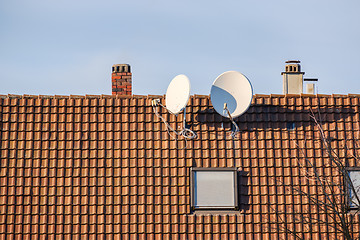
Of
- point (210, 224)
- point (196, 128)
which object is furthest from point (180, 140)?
point (210, 224)

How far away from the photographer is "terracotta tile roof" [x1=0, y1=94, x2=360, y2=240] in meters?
17.5

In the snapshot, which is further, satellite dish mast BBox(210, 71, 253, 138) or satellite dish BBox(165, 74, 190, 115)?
satellite dish mast BBox(210, 71, 253, 138)

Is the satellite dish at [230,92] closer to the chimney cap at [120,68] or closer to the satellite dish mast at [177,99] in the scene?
the satellite dish mast at [177,99]

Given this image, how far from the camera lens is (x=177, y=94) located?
1820 centimetres

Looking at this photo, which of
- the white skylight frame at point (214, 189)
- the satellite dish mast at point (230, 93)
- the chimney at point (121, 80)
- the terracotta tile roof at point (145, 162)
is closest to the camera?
the terracotta tile roof at point (145, 162)

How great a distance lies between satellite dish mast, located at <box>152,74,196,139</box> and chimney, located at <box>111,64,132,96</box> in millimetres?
1465

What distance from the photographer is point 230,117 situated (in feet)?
59.5

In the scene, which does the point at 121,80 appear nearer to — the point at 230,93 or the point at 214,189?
the point at 230,93

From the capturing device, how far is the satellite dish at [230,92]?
18.2 meters

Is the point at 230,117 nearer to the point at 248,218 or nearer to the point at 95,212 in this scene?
the point at 248,218

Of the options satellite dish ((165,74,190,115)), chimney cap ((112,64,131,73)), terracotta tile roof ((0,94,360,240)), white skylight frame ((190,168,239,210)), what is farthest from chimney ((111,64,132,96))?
white skylight frame ((190,168,239,210))

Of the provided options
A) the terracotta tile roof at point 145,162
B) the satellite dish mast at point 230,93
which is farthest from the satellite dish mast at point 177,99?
the satellite dish mast at point 230,93

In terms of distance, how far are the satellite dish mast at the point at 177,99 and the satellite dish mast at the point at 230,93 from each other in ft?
2.51

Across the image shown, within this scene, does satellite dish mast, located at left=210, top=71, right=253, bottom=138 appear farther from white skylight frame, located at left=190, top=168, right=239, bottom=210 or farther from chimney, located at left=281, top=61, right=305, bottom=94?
chimney, located at left=281, top=61, right=305, bottom=94
